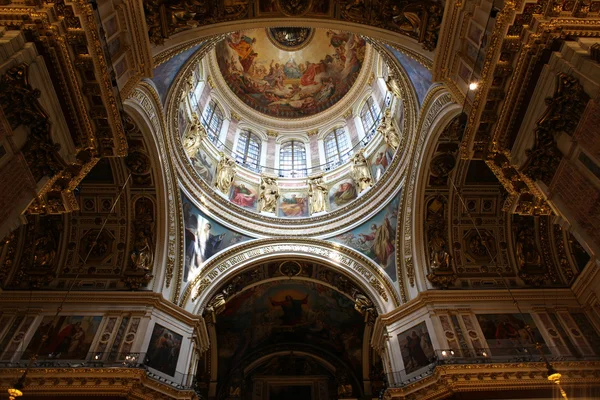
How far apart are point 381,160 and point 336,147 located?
4438 millimetres

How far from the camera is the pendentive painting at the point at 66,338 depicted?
1163cm

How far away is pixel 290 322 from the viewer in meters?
19.5

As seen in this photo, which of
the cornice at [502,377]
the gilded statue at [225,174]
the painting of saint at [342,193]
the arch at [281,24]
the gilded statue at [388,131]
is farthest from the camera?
the painting of saint at [342,193]

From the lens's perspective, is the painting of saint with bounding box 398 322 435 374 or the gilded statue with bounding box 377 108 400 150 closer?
the painting of saint with bounding box 398 322 435 374

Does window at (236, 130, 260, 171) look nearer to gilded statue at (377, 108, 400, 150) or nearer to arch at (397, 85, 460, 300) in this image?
gilded statue at (377, 108, 400, 150)

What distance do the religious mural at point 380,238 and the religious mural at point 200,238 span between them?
4426 mm

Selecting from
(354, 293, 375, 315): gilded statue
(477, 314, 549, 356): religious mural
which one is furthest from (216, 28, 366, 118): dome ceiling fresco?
(477, 314, 549, 356): religious mural

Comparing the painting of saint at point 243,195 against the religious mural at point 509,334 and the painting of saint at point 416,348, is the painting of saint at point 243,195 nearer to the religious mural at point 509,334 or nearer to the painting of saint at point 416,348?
the painting of saint at point 416,348

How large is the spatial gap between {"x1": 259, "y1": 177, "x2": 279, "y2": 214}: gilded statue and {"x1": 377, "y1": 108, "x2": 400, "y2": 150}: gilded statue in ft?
18.6

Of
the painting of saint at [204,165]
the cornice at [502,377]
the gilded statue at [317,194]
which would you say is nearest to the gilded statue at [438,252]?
the cornice at [502,377]

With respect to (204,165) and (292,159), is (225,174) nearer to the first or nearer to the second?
(204,165)

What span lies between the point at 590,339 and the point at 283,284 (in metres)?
11.0

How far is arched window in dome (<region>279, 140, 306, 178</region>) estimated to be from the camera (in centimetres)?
2144

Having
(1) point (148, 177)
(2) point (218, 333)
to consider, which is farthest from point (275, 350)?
(1) point (148, 177)
